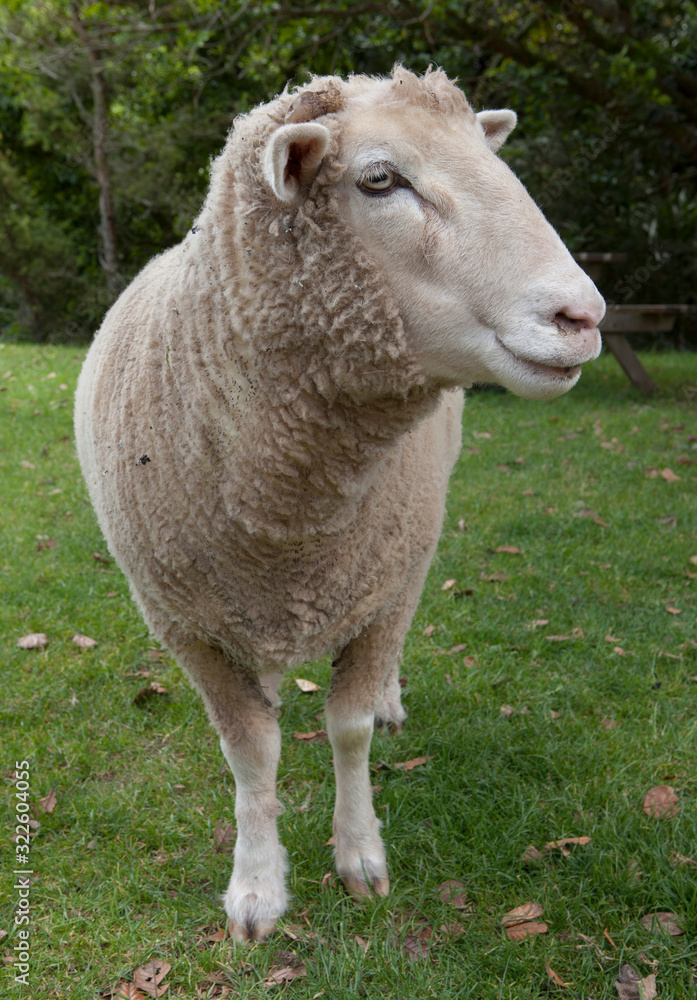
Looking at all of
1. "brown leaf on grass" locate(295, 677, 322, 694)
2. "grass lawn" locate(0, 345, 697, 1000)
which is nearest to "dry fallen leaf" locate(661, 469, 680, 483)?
"grass lawn" locate(0, 345, 697, 1000)

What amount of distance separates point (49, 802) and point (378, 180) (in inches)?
96.3

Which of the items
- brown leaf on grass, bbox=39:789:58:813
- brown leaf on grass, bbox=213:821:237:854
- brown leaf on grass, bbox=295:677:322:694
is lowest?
brown leaf on grass, bbox=295:677:322:694

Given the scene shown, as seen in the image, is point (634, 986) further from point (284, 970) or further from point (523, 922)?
point (284, 970)

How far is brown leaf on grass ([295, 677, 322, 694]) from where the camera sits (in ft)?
12.0

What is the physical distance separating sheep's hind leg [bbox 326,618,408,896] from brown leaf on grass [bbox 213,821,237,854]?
41 centimetres

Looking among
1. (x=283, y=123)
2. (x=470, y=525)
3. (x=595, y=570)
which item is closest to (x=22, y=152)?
(x=470, y=525)

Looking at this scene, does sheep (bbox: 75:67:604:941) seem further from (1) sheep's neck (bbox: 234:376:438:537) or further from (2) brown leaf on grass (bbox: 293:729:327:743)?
(2) brown leaf on grass (bbox: 293:729:327:743)

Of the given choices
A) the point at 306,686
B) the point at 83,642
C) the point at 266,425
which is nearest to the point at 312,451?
the point at 266,425

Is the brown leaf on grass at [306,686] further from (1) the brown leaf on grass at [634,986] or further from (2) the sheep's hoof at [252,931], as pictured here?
(1) the brown leaf on grass at [634,986]

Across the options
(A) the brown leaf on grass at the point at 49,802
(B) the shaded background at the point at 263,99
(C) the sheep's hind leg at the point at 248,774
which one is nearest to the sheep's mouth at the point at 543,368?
(C) the sheep's hind leg at the point at 248,774

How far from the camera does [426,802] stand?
287 centimetres

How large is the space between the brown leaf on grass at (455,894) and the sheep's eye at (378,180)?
2076 mm

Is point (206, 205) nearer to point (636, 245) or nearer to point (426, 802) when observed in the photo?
point (426, 802)

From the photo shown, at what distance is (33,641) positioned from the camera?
12.8 feet
